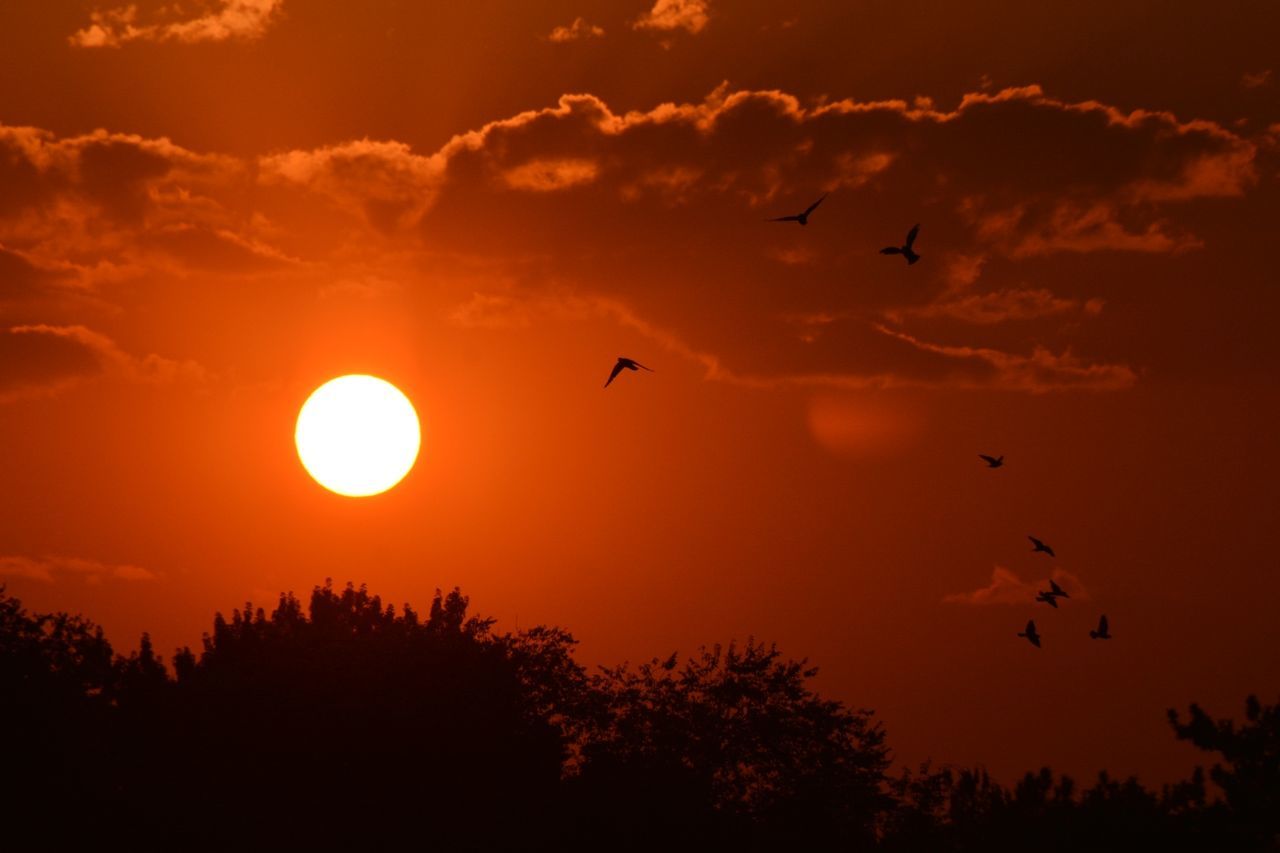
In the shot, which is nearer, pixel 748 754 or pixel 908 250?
pixel 908 250

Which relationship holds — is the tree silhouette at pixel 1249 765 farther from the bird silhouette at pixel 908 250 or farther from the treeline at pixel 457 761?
the bird silhouette at pixel 908 250

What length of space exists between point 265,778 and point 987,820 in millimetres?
22924

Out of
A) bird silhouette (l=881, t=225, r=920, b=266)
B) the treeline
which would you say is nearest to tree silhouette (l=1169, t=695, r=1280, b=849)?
the treeline

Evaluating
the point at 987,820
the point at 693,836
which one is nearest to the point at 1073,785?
the point at 987,820

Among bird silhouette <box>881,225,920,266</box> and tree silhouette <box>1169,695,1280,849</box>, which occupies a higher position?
bird silhouette <box>881,225,920,266</box>

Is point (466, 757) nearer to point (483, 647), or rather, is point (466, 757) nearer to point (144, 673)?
point (483, 647)

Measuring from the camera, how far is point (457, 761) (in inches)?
1973

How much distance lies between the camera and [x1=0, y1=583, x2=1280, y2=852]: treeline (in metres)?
45.8

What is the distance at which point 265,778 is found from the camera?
4862 cm

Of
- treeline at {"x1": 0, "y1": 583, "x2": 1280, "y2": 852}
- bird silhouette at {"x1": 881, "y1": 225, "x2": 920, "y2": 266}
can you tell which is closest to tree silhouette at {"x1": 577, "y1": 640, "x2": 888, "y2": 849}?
treeline at {"x1": 0, "y1": 583, "x2": 1280, "y2": 852}

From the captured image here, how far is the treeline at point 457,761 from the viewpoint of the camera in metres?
45.8

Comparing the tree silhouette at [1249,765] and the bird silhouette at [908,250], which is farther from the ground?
the bird silhouette at [908,250]

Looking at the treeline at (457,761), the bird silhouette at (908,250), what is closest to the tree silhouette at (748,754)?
the treeline at (457,761)

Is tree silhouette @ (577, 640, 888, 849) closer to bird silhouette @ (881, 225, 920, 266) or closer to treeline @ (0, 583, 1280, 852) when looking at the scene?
treeline @ (0, 583, 1280, 852)
